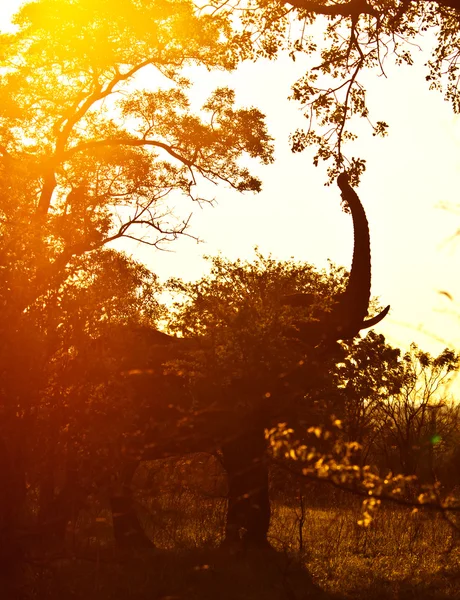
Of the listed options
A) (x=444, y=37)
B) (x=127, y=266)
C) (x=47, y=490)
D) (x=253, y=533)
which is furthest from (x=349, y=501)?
(x=47, y=490)

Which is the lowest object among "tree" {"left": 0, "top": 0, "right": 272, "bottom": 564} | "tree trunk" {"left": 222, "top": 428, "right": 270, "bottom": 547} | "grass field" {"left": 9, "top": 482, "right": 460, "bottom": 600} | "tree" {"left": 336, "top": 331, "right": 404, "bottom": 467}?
"grass field" {"left": 9, "top": 482, "right": 460, "bottom": 600}

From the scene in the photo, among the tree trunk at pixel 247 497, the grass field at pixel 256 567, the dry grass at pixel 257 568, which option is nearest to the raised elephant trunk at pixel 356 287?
the tree trunk at pixel 247 497

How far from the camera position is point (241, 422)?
48.5 feet

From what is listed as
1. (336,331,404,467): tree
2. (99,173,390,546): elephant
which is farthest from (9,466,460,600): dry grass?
(336,331,404,467): tree

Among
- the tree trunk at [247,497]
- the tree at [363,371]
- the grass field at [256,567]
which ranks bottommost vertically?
the grass field at [256,567]

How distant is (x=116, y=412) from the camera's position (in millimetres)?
10969

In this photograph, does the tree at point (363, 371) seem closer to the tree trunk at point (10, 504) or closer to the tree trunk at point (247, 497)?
the tree trunk at point (247, 497)

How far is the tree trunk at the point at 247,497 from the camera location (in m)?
16.1

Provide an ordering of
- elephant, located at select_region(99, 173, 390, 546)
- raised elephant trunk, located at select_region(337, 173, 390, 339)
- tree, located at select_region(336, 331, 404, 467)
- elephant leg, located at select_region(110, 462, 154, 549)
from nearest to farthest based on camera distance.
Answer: raised elephant trunk, located at select_region(337, 173, 390, 339) → elephant, located at select_region(99, 173, 390, 546) → elephant leg, located at select_region(110, 462, 154, 549) → tree, located at select_region(336, 331, 404, 467)

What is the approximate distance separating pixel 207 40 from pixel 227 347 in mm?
10716

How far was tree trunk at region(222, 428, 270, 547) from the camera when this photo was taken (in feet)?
52.8

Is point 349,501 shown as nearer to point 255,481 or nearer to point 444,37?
point 255,481

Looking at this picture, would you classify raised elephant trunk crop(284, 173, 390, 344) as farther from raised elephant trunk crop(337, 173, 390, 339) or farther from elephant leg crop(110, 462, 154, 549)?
elephant leg crop(110, 462, 154, 549)

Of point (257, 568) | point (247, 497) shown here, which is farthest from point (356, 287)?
point (247, 497)
